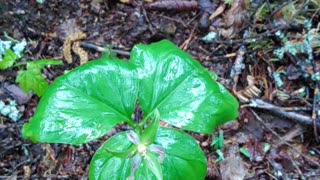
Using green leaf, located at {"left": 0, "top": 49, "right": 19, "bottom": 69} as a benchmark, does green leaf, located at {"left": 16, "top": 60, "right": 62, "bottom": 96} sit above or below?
below

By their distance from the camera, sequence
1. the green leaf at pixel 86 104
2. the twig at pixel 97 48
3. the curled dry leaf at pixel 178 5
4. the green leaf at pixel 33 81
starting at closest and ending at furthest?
the green leaf at pixel 86 104, the green leaf at pixel 33 81, the twig at pixel 97 48, the curled dry leaf at pixel 178 5

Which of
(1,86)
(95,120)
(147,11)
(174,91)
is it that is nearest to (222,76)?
(147,11)

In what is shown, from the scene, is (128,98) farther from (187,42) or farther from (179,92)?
(187,42)

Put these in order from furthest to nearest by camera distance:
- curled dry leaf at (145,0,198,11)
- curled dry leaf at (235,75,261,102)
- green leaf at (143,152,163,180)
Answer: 1. curled dry leaf at (145,0,198,11)
2. curled dry leaf at (235,75,261,102)
3. green leaf at (143,152,163,180)

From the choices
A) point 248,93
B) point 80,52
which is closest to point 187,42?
point 248,93

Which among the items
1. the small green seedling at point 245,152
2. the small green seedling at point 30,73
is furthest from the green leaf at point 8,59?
the small green seedling at point 245,152

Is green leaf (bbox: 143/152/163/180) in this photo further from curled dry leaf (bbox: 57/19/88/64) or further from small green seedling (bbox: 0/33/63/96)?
curled dry leaf (bbox: 57/19/88/64)

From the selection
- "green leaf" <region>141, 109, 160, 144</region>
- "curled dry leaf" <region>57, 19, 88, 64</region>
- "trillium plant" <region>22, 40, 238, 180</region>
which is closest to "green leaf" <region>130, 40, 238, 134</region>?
"trillium plant" <region>22, 40, 238, 180</region>

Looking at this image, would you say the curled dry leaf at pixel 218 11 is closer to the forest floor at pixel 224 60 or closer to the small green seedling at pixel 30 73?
the forest floor at pixel 224 60
